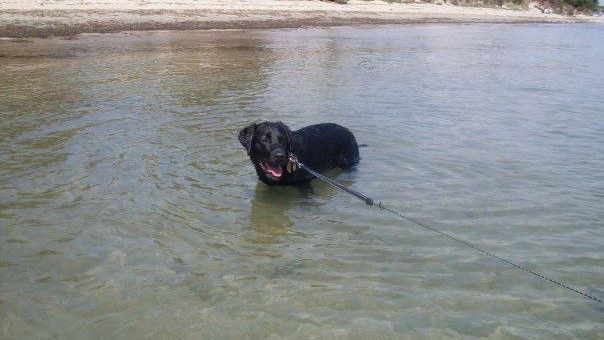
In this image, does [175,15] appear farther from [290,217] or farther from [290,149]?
[290,217]

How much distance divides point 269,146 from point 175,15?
26502 mm

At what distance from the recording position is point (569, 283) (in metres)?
4.57

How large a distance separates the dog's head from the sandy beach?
21.9 m

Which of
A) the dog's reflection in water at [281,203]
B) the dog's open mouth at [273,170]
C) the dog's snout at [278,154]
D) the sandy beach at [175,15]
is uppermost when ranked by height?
the sandy beach at [175,15]

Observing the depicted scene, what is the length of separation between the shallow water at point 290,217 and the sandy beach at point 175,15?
13.9m

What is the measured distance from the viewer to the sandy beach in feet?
85.0

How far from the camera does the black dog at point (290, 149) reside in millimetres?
6629

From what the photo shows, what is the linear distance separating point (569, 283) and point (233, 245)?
3.13 meters

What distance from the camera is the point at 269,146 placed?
6.59 m

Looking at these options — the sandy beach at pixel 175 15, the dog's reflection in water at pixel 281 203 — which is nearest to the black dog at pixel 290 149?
the dog's reflection in water at pixel 281 203

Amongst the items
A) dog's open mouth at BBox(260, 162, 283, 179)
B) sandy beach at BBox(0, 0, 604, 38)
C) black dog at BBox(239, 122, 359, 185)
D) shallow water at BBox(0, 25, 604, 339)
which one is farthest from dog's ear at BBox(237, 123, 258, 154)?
sandy beach at BBox(0, 0, 604, 38)

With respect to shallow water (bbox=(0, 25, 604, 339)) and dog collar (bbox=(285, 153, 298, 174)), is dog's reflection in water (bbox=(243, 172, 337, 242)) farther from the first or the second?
dog collar (bbox=(285, 153, 298, 174))

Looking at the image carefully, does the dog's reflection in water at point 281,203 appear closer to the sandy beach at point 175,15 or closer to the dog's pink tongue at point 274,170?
the dog's pink tongue at point 274,170

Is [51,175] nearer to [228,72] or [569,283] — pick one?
[569,283]
